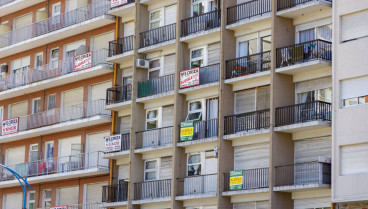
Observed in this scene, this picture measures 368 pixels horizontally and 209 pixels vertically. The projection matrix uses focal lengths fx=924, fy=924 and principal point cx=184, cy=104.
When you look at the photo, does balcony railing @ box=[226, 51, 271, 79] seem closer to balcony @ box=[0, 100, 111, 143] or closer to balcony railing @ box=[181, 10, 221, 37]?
balcony railing @ box=[181, 10, 221, 37]

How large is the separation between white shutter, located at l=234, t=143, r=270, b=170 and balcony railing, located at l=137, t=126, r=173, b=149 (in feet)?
15.3

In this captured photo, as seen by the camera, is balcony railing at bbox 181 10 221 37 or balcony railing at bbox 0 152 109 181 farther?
balcony railing at bbox 0 152 109 181

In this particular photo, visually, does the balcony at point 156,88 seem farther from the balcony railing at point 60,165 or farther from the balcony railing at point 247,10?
the balcony railing at point 247,10

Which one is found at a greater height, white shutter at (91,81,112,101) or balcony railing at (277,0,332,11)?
balcony railing at (277,0,332,11)

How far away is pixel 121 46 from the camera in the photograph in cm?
5053

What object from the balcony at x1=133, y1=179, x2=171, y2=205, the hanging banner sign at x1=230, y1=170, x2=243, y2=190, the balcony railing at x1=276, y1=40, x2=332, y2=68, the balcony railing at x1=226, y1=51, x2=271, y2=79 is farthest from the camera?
the balcony at x1=133, y1=179, x2=171, y2=205

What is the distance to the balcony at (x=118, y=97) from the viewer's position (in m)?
49.2

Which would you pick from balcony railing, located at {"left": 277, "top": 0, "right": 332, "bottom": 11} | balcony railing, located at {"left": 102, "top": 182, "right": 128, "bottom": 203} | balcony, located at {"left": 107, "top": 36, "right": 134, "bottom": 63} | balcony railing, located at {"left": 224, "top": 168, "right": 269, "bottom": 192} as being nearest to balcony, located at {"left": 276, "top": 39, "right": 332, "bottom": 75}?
balcony railing, located at {"left": 277, "top": 0, "right": 332, "bottom": 11}

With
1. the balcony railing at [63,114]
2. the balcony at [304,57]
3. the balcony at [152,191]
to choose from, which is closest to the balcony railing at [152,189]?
the balcony at [152,191]

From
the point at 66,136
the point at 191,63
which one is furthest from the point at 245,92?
the point at 66,136

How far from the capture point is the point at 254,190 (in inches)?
1598

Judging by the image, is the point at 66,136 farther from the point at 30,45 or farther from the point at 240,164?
the point at 240,164

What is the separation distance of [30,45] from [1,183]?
28.4 ft

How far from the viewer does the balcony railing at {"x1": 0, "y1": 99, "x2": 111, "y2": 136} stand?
2029 inches
